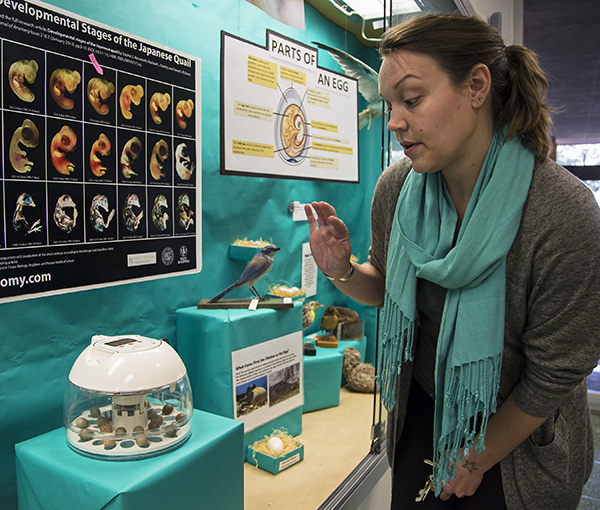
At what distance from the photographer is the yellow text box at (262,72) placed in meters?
2.01

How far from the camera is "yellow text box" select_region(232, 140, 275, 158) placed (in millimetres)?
1988

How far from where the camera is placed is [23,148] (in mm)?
1343

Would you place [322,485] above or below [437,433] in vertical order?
below

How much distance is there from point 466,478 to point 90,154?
1.31 m

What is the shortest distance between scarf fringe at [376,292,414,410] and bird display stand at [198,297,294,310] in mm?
637

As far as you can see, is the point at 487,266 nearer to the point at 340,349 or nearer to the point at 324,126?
the point at 324,126

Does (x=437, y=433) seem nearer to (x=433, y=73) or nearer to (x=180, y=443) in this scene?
(x=180, y=443)

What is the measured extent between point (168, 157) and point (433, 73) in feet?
3.12

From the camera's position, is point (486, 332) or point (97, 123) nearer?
point (486, 332)

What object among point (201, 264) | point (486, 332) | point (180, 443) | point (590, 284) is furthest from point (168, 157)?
point (590, 284)

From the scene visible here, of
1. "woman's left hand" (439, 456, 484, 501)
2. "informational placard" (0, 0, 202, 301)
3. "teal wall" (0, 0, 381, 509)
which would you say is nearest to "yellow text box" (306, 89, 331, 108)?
"teal wall" (0, 0, 381, 509)

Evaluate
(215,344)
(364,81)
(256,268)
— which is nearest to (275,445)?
(215,344)

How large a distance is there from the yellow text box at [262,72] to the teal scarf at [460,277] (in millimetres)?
945

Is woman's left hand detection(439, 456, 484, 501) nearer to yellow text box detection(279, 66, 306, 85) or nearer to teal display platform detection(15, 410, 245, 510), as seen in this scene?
teal display platform detection(15, 410, 245, 510)
